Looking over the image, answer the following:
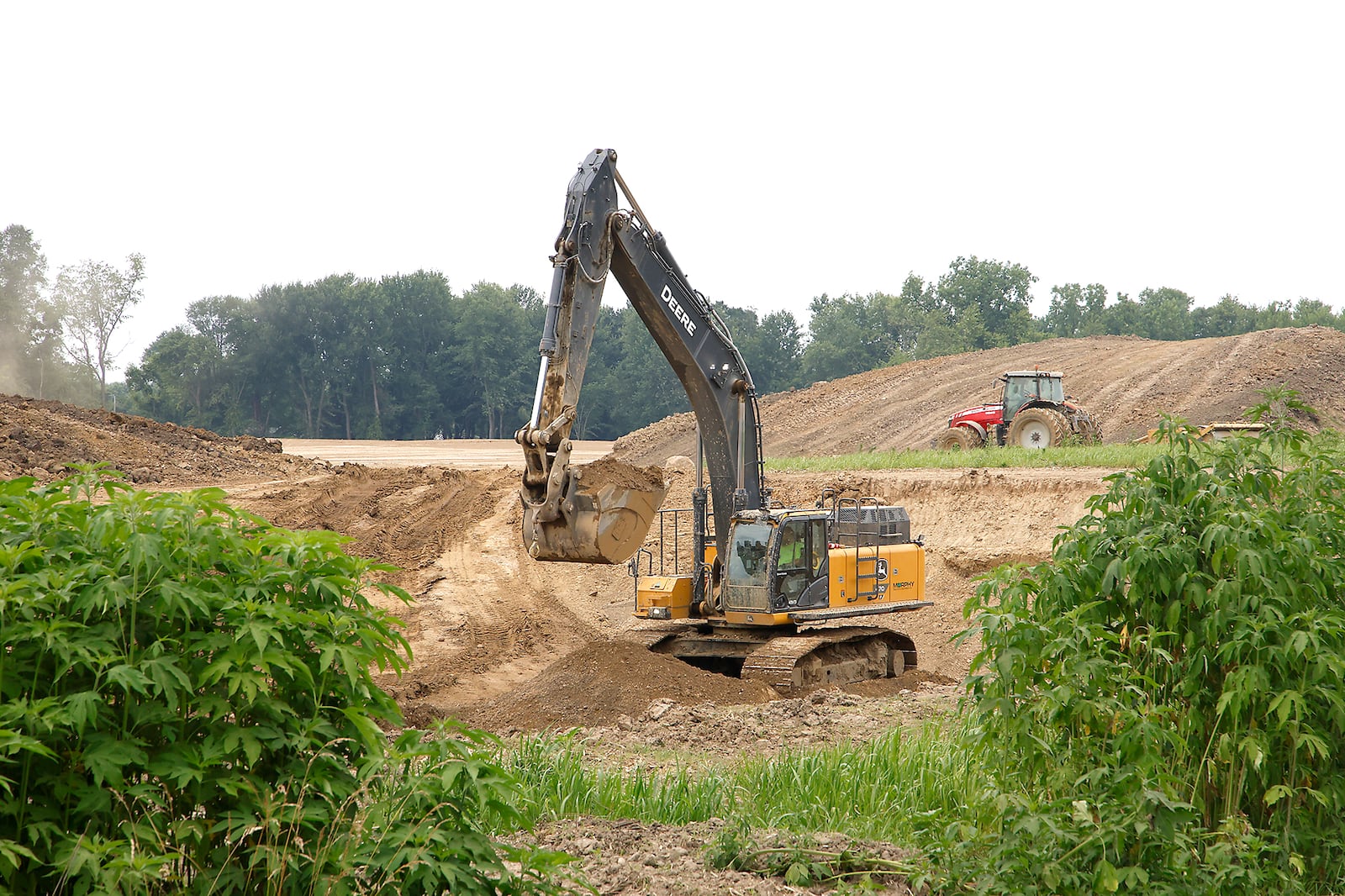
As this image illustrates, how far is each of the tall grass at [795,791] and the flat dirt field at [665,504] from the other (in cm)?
32

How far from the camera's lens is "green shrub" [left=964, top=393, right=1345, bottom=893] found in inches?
192

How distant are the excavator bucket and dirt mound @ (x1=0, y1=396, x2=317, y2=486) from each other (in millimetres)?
13049

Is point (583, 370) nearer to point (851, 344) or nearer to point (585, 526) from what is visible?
point (585, 526)

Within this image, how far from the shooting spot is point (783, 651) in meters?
12.2

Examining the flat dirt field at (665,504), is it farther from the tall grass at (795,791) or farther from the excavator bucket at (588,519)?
the excavator bucket at (588,519)

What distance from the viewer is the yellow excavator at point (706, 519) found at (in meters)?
10.3

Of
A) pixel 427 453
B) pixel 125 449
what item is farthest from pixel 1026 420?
pixel 427 453

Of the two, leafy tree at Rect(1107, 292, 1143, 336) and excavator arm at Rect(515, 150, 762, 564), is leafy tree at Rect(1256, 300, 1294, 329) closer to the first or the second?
leafy tree at Rect(1107, 292, 1143, 336)

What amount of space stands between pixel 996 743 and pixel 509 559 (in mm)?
16924

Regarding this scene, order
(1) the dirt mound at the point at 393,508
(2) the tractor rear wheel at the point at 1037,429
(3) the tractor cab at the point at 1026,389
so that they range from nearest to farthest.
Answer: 1. (1) the dirt mound at the point at 393,508
2. (2) the tractor rear wheel at the point at 1037,429
3. (3) the tractor cab at the point at 1026,389

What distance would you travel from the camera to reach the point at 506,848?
419cm

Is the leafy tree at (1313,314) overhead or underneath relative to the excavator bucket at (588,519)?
overhead

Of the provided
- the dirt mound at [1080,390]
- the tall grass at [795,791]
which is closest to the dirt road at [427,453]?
the dirt mound at [1080,390]

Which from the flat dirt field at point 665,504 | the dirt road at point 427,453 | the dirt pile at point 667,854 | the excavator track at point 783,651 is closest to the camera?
the dirt pile at point 667,854
